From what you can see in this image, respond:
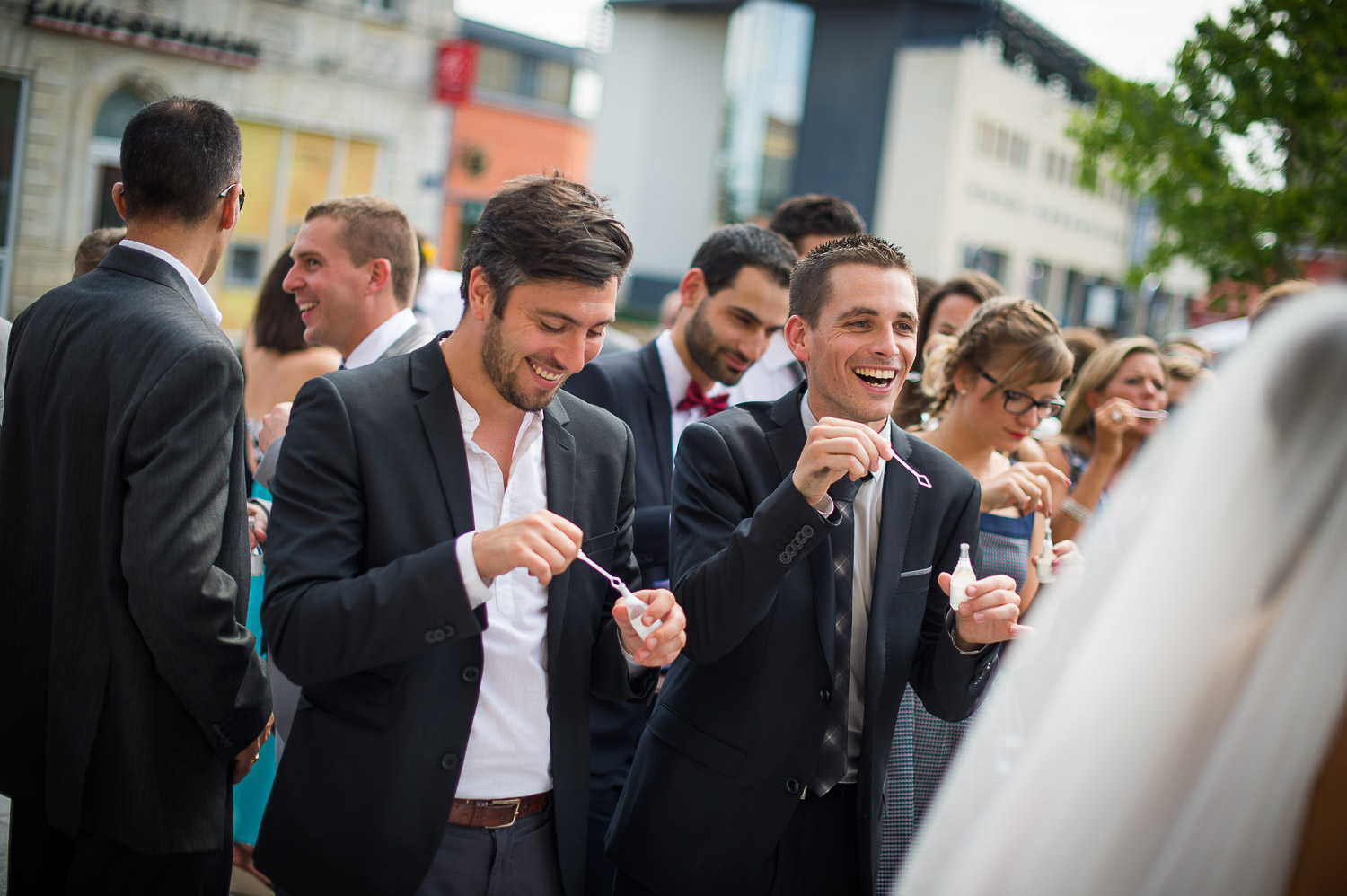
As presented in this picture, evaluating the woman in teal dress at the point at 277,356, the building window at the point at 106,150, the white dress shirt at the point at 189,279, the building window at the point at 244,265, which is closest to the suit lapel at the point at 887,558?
the white dress shirt at the point at 189,279

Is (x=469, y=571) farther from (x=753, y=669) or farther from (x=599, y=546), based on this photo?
(x=753, y=669)

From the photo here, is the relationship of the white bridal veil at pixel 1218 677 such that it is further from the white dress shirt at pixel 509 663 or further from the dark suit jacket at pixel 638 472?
the dark suit jacket at pixel 638 472

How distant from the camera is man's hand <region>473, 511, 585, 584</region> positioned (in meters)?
1.91

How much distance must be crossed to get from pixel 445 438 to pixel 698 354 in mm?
1973

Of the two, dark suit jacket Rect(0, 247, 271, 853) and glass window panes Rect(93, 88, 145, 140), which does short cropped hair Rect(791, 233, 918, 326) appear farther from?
glass window panes Rect(93, 88, 145, 140)

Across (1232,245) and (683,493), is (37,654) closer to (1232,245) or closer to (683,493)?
(683,493)

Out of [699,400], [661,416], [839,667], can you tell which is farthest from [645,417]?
[839,667]

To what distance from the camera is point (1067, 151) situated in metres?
42.5

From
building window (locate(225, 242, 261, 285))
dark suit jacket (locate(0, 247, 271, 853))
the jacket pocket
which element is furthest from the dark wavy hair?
building window (locate(225, 242, 261, 285))

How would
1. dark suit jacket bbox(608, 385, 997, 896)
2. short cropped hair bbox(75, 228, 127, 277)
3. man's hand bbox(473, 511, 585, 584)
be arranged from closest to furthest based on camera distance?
man's hand bbox(473, 511, 585, 584)
dark suit jacket bbox(608, 385, 997, 896)
short cropped hair bbox(75, 228, 127, 277)

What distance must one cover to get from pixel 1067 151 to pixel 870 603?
44733 millimetres

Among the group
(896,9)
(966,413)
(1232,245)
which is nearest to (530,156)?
(896,9)

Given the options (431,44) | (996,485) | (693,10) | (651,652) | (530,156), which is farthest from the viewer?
(693,10)

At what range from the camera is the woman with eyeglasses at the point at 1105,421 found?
177 inches
